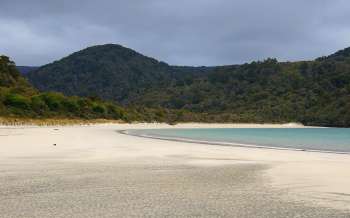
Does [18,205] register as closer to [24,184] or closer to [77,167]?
[24,184]

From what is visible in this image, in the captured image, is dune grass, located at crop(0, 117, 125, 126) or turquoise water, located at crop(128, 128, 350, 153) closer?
turquoise water, located at crop(128, 128, 350, 153)

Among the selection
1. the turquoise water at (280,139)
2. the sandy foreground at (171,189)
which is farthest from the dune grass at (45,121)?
the sandy foreground at (171,189)

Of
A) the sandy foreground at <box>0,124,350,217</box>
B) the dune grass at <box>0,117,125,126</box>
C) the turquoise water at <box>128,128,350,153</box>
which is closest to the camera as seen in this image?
the sandy foreground at <box>0,124,350,217</box>

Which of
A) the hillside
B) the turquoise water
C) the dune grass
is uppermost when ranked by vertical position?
the hillside

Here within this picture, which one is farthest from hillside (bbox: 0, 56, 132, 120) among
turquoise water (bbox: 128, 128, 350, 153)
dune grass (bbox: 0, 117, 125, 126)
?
turquoise water (bbox: 128, 128, 350, 153)

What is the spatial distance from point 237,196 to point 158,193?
1962 millimetres

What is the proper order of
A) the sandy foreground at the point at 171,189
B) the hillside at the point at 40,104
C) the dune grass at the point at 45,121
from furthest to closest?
the hillside at the point at 40,104 → the dune grass at the point at 45,121 → the sandy foreground at the point at 171,189

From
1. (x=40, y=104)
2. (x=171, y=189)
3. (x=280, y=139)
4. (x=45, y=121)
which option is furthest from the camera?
(x=40, y=104)

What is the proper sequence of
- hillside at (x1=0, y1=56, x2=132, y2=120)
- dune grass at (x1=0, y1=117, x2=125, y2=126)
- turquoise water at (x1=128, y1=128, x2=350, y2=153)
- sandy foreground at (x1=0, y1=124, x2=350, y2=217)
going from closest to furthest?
sandy foreground at (x1=0, y1=124, x2=350, y2=217)
turquoise water at (x1=128, y1=128, x2=350, y2=153)
dune grass at (x1=0, y1=117, x2=125, y2=126)
hillside at (x1=0, y1=56, x2=132, y2=120)

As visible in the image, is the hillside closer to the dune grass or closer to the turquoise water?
the dune grass

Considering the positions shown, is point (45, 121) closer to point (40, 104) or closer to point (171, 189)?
point (40, 104)

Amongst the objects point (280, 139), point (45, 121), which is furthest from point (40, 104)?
point (280, 139)

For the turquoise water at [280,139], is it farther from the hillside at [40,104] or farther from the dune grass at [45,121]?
the hillside at [40,104]

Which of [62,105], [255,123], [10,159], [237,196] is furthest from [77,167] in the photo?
[255,123]
